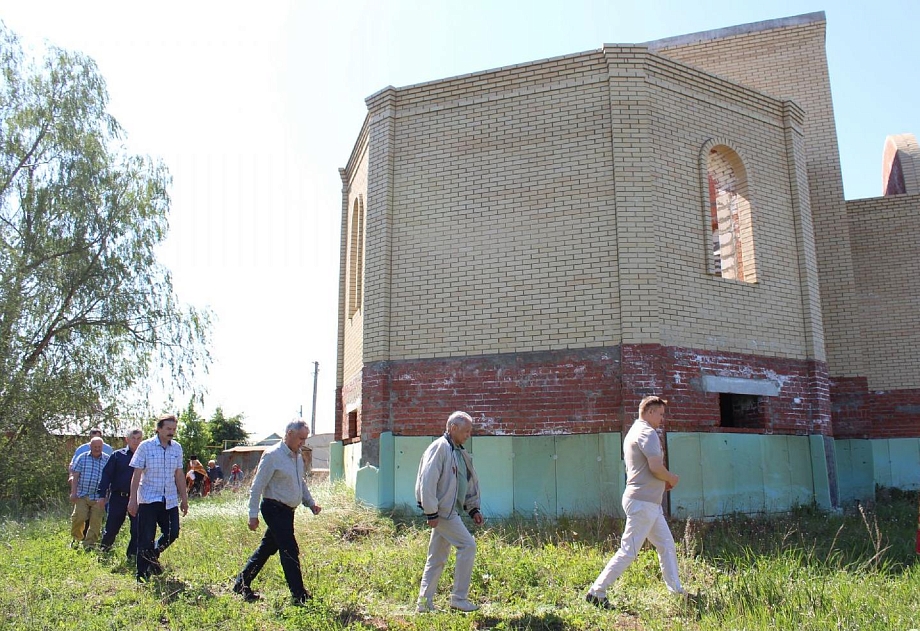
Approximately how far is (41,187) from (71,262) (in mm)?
Result: 1752

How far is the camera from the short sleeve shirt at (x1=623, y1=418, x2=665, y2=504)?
5527 mm

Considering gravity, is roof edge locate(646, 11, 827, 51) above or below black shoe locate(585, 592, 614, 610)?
above

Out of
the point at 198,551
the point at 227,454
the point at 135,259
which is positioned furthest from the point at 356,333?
the point at 227,454

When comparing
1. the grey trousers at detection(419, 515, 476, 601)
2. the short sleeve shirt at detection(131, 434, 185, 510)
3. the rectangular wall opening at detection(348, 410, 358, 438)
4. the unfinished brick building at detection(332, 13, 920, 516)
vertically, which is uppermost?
the unfinished brick building at detection(332, 13, 920, 516)

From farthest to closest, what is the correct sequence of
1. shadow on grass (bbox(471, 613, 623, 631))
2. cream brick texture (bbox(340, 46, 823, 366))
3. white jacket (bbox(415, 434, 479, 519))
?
1. cream brick texture (bbox(340, 46, 823, 366))
2. white jacket (bbox(415, 434, 479, 519))
3. shadow on grass (bbox(471, 613, 623, 631))

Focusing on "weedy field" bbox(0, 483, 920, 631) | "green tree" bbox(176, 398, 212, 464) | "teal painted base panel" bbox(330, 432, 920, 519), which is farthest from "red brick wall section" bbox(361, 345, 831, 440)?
"green tree" bbox(176, 398, 212, 464)

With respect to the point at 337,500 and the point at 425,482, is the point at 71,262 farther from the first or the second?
the point at 425,482

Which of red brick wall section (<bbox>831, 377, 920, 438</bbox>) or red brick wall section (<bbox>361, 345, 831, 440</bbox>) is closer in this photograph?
red brick wall section (<bbox>361, 345, 831, 440</bbox>)

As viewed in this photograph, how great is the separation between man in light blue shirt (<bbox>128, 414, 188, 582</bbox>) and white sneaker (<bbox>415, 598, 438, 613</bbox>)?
7.62ft

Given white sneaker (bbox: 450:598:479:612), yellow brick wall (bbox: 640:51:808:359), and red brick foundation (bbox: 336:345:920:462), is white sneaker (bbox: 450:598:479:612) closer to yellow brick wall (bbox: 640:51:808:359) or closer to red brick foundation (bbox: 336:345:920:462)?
red brick foundation (bbox: 336:345:920:462)

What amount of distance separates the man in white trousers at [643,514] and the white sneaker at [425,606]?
46.8 inches

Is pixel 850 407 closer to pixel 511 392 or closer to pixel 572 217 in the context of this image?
pixel 572 217

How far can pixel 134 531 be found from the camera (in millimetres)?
6891

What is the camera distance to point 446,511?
540 centimetres
